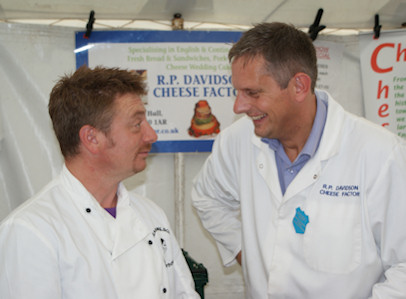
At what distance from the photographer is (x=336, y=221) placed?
1.51 meters

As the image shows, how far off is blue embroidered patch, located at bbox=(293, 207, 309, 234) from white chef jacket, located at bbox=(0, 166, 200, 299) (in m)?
0.46

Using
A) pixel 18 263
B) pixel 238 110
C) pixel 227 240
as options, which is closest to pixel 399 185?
pixel 238 110

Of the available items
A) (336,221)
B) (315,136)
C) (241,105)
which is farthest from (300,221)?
(241,105)

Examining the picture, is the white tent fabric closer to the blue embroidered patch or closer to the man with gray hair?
the man with gray hair

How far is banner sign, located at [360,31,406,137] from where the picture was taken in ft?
9.44

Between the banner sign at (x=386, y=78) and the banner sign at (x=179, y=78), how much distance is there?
94cm

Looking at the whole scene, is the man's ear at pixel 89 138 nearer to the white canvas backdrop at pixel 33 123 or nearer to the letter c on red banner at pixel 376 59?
the white canvas backdrop at pixel 33 123

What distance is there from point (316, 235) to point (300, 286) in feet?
0.67

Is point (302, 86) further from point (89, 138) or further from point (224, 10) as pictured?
point (224, 10)

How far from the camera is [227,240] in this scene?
2.01 m

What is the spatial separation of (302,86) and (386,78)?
1.58 metres

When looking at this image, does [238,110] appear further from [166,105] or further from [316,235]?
[166,105]

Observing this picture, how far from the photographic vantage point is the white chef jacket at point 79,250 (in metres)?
1.16

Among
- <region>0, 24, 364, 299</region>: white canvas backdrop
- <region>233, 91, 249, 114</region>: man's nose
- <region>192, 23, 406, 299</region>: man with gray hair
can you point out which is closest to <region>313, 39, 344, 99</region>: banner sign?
<region>0, 24, 364, 299</region>: white canvas backdrop
